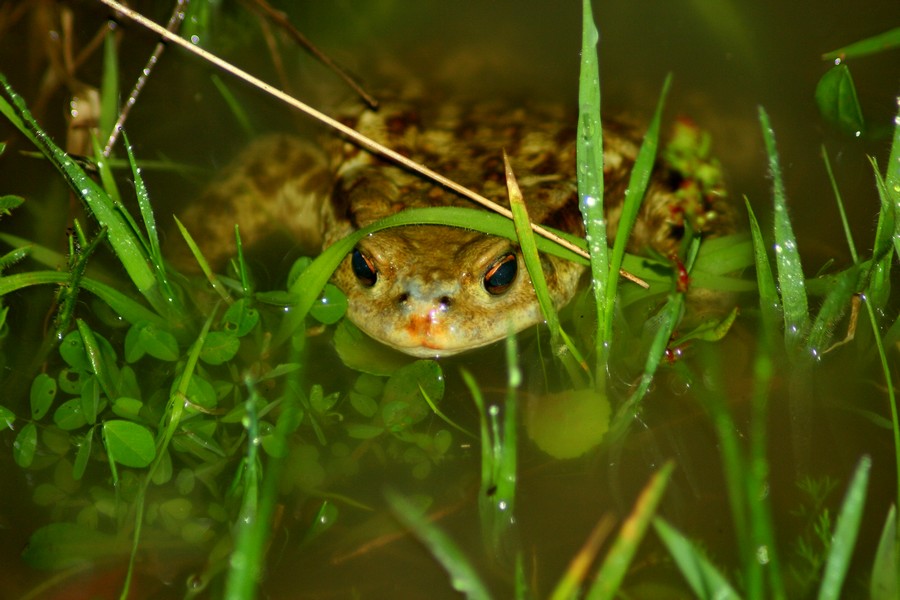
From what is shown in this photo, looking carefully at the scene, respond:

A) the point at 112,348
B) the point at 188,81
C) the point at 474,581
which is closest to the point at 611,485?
the point at 474,581

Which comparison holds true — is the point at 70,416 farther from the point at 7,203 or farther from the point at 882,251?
the point at 882,251

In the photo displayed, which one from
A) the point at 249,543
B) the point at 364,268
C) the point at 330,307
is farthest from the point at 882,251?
the point at 249,543

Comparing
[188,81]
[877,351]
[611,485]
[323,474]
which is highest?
[877,351]

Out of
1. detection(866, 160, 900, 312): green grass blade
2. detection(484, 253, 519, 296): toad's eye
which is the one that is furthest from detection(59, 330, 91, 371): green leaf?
detection(866, 160, 900, 312): green grass blade

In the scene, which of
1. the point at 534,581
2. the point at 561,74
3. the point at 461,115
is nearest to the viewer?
the point at 534,581

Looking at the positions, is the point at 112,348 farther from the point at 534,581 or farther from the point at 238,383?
the point at 534,581

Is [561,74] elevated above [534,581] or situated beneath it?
elevated above

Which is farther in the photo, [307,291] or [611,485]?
[307,291]

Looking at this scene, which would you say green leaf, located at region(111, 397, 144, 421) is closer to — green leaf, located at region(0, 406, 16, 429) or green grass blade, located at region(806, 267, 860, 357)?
green leaf, located at region(0, 406, 16, 429)
